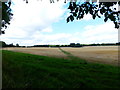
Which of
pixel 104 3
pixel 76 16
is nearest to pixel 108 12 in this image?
pixel 104 3

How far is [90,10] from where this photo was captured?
215 inches

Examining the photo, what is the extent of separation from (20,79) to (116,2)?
3.95 metres

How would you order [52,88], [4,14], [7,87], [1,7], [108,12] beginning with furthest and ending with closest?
1. [4,14]
2. [1,7]
3. [108,12]
4. [52,88]
5. [7,87]

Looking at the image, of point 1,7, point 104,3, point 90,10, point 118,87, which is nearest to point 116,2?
point 104,3

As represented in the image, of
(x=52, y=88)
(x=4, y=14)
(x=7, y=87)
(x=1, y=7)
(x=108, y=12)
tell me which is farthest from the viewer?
(x=4, y=14)

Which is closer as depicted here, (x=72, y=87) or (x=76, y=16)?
(x=72, y=87)

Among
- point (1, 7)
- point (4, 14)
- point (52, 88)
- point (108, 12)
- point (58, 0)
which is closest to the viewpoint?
point (52, 88)

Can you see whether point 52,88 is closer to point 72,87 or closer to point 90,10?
point 72,87

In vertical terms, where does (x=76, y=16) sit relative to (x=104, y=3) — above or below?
below

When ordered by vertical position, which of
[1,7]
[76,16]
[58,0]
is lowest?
[76,16]

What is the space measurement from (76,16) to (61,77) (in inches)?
89.7

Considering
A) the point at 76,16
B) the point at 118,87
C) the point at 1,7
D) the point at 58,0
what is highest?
the point at 58,0

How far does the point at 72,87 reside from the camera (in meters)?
4.97

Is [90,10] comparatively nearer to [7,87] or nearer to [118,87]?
[118,87]
